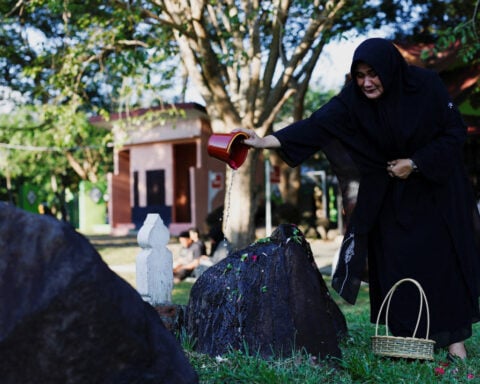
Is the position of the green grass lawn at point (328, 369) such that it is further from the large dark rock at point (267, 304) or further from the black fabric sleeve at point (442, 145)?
the black fabric sleeve at point (442, 145)

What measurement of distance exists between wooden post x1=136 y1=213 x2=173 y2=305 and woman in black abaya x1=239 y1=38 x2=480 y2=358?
1397mm

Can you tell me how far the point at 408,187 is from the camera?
12.8 ft

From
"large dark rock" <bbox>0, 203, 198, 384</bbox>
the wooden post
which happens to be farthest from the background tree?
"large dark rock" <bbox>0, 203, 198, 384</bbox>

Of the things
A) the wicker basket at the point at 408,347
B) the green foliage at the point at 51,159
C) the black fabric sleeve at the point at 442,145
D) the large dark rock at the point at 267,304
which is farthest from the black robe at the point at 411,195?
the green foliage at the point at 51,159

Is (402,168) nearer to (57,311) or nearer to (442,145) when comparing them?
(442,145)

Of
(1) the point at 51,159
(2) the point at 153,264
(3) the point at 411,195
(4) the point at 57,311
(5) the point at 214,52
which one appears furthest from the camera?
(1) the point at 51,159

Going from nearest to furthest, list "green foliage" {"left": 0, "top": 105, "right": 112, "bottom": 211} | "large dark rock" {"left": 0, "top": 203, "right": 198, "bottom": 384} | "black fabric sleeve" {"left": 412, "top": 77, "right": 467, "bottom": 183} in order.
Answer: "large dark rock" {"left": 0, "top": 203, "right": 198, "bottom": 384} → "black fabric sleeve" {"left": 412, "top": 77, "right": 467, "bottom": 183} → "green foliage" {"left": 0, "top": 105, "right": 112, "bottom": 211}

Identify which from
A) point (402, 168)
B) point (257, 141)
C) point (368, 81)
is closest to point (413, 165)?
point (402, 168)

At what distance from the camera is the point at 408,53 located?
1032 cm

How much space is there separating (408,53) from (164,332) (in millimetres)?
8896

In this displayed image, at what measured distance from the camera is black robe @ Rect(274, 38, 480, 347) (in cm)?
380

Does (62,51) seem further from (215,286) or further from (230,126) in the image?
(215,286)

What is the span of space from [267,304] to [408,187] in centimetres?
117

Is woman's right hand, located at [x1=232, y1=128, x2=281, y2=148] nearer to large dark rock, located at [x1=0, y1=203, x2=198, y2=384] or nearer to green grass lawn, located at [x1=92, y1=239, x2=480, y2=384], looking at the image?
green grass lawn, located at [x1=92, y1=239, x2=480, y2=384]
